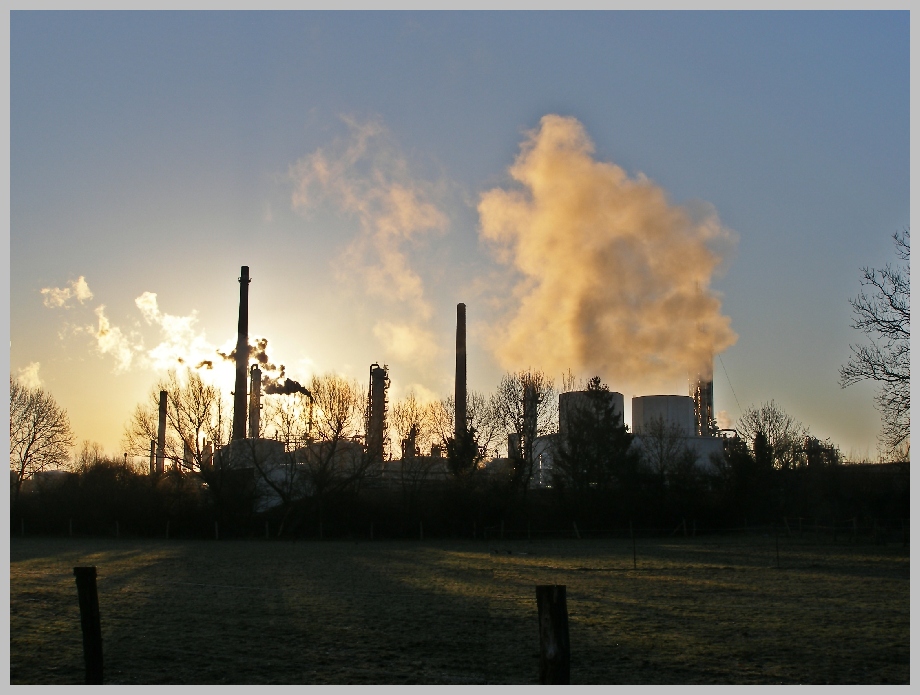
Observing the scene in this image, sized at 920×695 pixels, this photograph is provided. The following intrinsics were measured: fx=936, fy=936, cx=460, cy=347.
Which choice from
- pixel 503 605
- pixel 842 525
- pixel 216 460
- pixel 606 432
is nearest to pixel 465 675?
pixel 503 605

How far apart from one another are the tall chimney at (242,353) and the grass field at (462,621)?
32489 mm

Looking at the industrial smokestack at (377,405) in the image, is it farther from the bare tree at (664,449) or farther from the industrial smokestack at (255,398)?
the bare tree at (664,449)

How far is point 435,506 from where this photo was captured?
58.1 m

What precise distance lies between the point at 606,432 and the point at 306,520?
74.7ft

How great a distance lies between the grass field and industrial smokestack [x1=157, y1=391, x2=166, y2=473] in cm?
2988

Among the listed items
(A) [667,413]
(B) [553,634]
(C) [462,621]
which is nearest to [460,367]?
(A) [667,413]

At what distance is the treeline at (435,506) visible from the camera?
189ft

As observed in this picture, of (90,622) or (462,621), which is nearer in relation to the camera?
(90,622)

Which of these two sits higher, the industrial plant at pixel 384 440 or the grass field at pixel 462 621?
the industrial plant at pixel 384 440

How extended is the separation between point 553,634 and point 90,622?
575 cm

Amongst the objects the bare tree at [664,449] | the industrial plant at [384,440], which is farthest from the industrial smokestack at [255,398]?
the bare tree at [664,449]

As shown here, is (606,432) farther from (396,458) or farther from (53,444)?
(53,444)

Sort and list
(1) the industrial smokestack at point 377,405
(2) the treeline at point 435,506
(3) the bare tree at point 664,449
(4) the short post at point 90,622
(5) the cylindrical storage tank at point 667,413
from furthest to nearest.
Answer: (5) the cylindrical storage tank at point 667,413 → (1) the industrial smokestack at point 377,405 → (3) the bare tree at point 664,449 → (2) the treeline at point 435,506 → (4) the short post at point 90,622

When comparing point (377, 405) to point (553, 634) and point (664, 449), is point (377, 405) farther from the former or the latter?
point (553, 634)
